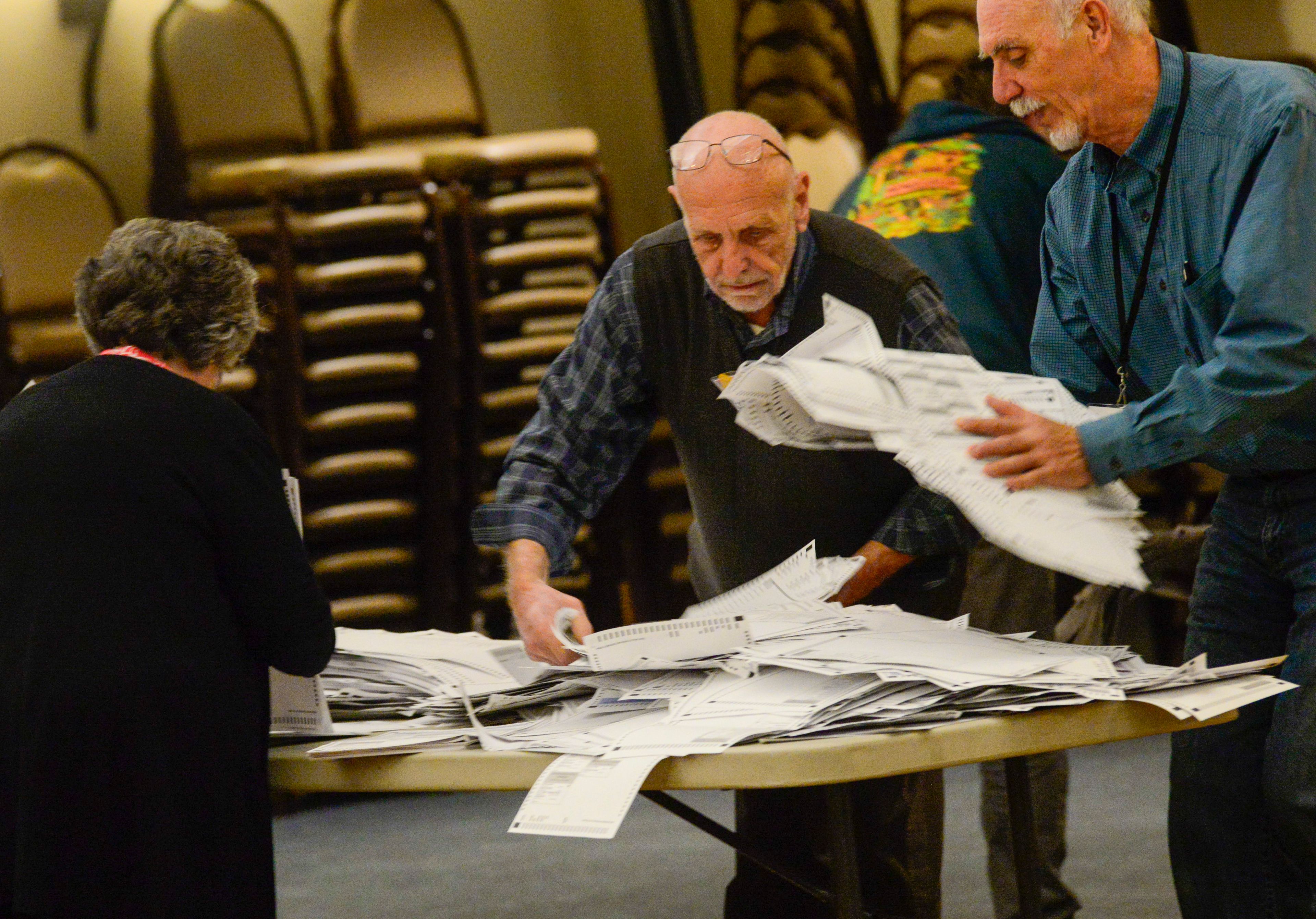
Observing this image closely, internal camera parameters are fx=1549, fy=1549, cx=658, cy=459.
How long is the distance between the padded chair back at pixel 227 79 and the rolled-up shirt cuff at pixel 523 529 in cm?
299

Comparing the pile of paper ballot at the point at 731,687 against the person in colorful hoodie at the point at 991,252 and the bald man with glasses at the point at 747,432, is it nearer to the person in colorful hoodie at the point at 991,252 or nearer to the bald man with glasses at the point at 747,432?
the bald man with glasses at the point at 747,432

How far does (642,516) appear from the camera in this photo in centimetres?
487

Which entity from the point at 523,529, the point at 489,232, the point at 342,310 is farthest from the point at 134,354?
the point at 489,232

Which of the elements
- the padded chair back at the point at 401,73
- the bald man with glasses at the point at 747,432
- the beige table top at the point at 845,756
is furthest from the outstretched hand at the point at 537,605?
the padded chair back at the point at 401,73

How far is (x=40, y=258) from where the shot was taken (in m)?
4.39

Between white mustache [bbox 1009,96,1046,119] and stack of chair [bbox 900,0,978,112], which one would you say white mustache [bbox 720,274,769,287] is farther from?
stack of chair [bbox 900,0,978,112]

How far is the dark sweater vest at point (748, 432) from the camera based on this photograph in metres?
2.15

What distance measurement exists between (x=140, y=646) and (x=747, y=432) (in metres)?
0.87

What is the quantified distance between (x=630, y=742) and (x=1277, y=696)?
0.74 metres

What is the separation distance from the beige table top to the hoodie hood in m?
1.84

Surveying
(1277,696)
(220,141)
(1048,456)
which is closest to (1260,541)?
(1277,696)

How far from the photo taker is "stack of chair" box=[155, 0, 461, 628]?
14.3 feet

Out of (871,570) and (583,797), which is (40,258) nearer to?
(871,570)

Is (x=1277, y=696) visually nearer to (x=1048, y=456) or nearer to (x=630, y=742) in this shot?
(x=1048, y=456)
